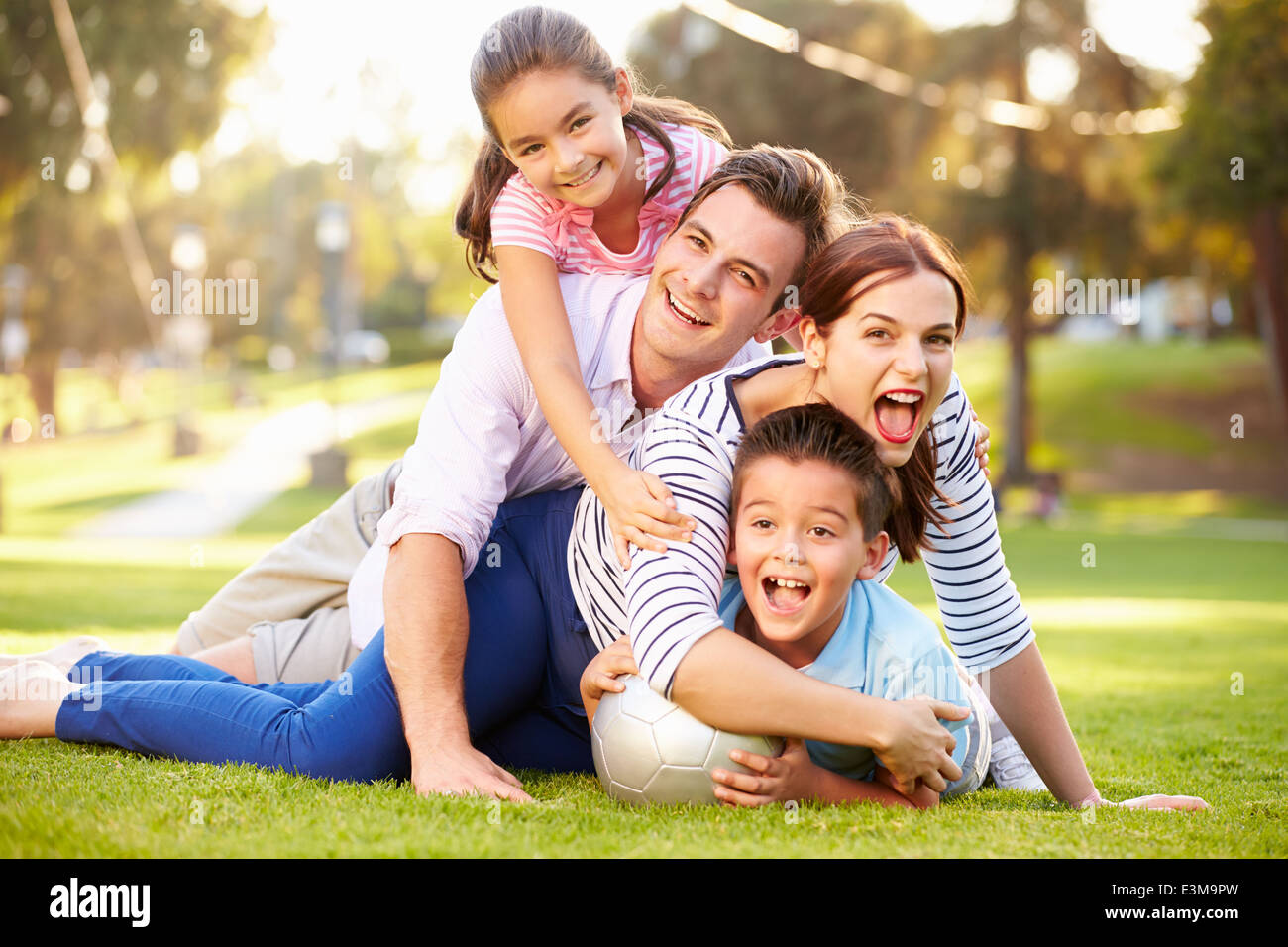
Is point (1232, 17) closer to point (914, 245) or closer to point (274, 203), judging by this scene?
point (914, 245)

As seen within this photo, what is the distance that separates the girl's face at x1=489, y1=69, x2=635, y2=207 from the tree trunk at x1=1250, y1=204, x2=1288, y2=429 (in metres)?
20.0

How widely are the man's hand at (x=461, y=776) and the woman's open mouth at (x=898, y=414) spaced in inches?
54.8

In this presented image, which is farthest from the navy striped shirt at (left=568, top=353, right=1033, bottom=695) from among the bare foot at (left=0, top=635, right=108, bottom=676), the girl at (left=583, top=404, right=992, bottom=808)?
the bare foot at (left=0, top=635, right=108, bottom=676)

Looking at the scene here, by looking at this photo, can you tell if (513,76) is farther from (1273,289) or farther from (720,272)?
(1273,289)

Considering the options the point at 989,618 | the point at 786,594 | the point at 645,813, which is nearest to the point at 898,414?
the point at 786,594

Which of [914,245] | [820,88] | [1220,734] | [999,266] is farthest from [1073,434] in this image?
[914,245]

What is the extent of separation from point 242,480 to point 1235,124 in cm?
2006

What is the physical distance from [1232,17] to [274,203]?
6071cm

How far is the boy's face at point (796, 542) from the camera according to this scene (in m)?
A: 3.21

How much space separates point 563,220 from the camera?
432cm

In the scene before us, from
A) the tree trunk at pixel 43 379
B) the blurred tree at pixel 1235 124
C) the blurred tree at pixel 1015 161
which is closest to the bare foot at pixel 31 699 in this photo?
the blurred tree at pixel 1235 124

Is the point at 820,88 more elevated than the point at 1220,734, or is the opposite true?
the point at 820,88

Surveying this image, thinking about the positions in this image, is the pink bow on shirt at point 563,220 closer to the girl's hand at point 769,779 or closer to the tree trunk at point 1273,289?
the girl's hand at point 769,779
